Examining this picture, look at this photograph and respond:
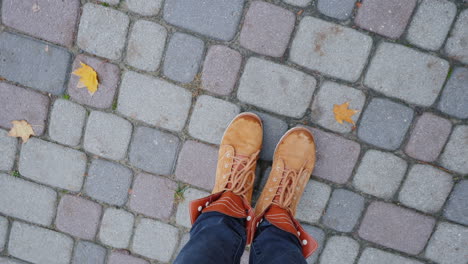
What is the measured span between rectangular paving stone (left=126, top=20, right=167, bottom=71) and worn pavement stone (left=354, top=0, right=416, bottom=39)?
3.75 ft

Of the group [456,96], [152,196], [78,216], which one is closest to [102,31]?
[152,196]

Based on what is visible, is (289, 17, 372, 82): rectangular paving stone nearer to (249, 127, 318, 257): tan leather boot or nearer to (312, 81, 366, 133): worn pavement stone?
(312, 81, 366, 133): worn pavement stone

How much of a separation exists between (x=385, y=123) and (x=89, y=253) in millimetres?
2059

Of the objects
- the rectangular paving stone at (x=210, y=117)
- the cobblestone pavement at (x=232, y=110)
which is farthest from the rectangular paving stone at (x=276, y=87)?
the rectangular paving stone at (x=210, y=117)

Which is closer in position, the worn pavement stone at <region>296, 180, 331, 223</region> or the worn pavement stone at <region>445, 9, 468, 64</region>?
the worn pavement stone at <region>445, 9, 468, 64</region>

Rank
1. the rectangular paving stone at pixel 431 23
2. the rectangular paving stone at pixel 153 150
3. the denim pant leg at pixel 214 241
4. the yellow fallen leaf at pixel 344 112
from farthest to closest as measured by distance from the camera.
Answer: the rectangular paving stone at pixel 153 150 < the yellow fallen leaf at pixel 344 112 < the rectangular paving stone at pixel 431 23 < the denim pant leg at pixel 214 241

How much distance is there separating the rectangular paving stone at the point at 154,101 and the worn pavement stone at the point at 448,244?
171 cm

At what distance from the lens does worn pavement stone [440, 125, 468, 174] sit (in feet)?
6.11

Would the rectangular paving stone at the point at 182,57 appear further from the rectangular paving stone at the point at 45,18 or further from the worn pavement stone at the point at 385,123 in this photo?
the worn pavement stone at the point at 385,123

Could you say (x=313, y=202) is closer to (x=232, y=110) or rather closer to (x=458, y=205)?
(x=232, y=110)

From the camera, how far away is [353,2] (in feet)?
5.93

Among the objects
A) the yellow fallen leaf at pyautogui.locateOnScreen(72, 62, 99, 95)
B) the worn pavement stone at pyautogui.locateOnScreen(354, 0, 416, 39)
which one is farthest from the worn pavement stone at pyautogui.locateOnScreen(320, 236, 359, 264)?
the yellow fallen leaf at pyautogui.locateOnScreen(72, 62, 99, 95)

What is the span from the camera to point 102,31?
1904mm

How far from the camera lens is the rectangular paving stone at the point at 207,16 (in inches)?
73.0
